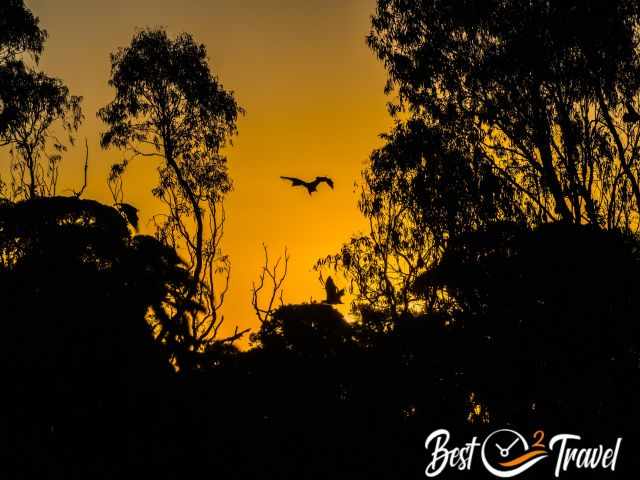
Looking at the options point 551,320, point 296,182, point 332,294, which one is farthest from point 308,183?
point 551,320

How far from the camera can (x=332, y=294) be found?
69.0ft

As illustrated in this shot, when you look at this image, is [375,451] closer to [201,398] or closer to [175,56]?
[201,398]

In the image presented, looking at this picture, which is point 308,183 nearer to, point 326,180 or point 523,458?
point 326,180

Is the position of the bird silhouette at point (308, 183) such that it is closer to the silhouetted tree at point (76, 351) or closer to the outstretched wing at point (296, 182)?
the outstretched wing at point (296, 182)

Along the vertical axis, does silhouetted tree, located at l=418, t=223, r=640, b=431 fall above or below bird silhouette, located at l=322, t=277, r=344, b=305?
below

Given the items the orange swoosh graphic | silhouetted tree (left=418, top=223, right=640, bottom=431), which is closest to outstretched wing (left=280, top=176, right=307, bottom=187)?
silhouetted tree (left=418, top=223, right=640, bottom=431)

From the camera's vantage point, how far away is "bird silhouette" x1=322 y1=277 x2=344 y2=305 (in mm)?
20656

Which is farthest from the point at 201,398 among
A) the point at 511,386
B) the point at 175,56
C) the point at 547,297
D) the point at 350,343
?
the point at 175,56

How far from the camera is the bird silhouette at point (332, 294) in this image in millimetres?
20656

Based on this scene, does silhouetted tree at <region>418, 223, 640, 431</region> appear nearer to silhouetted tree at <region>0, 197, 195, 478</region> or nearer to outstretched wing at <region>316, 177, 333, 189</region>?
outstretched wing at <region>316, 177, 333, 189</region>

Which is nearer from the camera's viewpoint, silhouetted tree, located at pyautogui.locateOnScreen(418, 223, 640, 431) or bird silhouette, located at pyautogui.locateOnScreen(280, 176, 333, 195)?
silhouetted tree, located at pyautogui.locateOnScreen(418, 223, 640, 431)

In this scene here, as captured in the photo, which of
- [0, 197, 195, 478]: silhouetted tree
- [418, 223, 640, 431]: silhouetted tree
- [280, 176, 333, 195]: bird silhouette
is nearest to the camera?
[0, 197, 195, 478]: silhouetted tree

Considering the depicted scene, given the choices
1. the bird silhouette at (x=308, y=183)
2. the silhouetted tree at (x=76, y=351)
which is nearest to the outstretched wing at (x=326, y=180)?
the bird silhouette at (x=308, y=183)

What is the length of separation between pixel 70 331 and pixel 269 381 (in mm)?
8128
